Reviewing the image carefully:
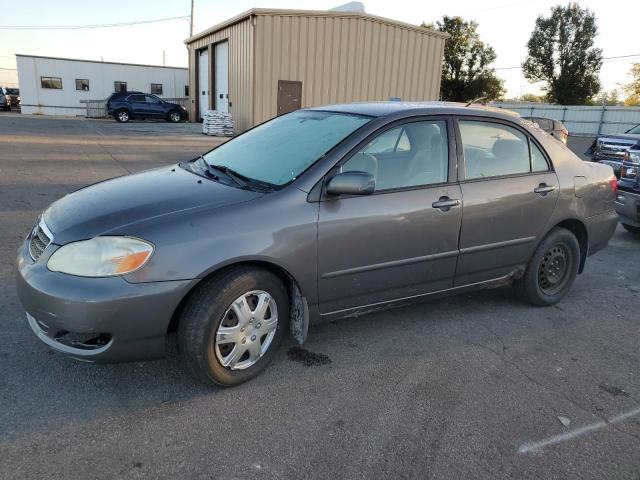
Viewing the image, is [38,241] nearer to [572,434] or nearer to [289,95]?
[572,434]

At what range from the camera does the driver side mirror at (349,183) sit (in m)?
2.97

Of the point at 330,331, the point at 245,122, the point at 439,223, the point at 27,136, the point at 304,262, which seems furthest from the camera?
the point at 245,122

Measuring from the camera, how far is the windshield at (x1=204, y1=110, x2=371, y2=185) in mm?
3258

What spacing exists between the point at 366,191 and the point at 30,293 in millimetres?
1907

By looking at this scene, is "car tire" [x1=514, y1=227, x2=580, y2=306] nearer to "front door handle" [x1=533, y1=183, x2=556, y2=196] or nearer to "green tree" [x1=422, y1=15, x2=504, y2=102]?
"front door handle" [x1=533, y1=183, x2=556, y2=196]

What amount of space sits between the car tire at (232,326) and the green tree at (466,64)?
51729 millimetres

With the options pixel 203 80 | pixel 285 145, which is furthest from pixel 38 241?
pixel 203 80

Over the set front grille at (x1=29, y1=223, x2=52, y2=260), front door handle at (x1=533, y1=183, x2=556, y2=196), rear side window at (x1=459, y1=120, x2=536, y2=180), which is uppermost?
rear side window at (x1=459, y1=120, x2=536, y2=180)

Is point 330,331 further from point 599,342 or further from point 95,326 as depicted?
point 599,342

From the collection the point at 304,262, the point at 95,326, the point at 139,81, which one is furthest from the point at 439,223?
the point at 139,81

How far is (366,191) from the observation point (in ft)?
10.1

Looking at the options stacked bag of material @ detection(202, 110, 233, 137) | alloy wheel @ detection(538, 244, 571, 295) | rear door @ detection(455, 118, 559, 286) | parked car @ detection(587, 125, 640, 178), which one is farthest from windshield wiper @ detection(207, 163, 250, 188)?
stacked bag of material @ detection(202, 110, 233, 137)

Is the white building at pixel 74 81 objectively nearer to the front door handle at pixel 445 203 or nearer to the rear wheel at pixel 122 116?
the rear wheel at pixel 122 116

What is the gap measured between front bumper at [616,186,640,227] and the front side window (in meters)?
4.18
